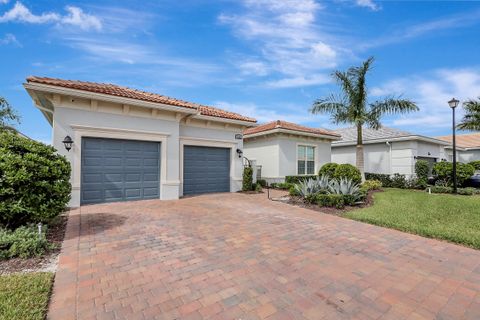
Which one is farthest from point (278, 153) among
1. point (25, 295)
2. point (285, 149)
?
point (25, 295)

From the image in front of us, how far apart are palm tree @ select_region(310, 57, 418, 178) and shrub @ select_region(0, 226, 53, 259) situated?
14.0 metres

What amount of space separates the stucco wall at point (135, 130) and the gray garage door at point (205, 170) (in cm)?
39

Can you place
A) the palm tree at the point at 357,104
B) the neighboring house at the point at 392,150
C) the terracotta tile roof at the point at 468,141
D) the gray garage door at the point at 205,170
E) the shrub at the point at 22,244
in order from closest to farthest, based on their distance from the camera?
the shrub at the point at 22,244 < the gray garage door at the point at 205,170 < the palm tree at the point at 357,104 < the neighboring house at the point at 392,150 < the terracotta tile roof at the point at 468,141

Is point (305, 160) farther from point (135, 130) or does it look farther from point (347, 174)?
point (135, 130)

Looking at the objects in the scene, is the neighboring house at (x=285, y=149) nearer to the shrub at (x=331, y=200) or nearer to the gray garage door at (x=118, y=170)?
the shrub at (x=331, y=200)

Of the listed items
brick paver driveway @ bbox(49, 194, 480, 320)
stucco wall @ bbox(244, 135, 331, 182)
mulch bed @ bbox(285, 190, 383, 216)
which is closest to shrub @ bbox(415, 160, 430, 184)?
stucco wall @ bbox(244, 135, 331, 182)

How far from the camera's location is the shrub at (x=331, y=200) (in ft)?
26.6

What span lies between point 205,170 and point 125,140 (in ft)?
12.6

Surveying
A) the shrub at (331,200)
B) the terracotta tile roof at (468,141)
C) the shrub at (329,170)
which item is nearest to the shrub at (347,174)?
the shrub at (329,170)

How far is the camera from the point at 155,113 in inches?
365

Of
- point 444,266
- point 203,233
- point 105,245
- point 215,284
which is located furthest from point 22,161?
point 444,266

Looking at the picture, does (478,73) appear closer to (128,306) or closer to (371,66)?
(371,66)

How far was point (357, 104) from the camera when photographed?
44.0 feet

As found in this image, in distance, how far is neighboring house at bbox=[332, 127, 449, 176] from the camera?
15.9 metres
